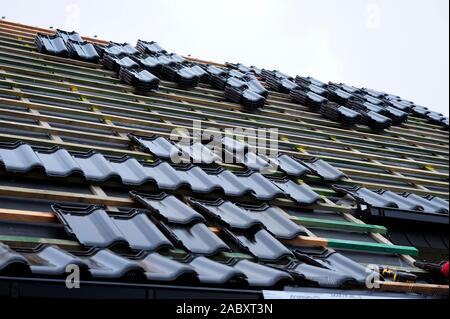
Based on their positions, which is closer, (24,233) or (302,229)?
(24,233)

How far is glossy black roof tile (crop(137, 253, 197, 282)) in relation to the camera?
12.0 feet

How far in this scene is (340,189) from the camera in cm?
664

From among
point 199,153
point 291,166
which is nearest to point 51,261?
point 199,153

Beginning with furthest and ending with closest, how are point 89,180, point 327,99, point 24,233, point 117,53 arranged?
point 327,99, point 117,53, point 89,180, point 24,233

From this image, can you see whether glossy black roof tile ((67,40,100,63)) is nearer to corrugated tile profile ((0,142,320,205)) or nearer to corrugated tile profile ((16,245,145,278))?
corrugated tile profile ((0,142,320,205))

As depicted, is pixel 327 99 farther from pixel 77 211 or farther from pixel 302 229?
pixel 77 211

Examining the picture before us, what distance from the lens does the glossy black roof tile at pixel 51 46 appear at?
895 cm

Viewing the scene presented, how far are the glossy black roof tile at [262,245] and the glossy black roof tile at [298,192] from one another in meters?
1.05

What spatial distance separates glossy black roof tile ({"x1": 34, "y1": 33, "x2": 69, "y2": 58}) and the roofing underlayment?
0.03 meters

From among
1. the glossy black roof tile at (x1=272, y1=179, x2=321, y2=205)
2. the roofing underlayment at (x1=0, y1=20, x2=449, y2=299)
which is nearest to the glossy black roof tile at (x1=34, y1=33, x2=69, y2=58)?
the roofing underlayment at (x1=0, y1=20, x2=449, y2=299)

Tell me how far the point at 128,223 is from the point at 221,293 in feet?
3.51

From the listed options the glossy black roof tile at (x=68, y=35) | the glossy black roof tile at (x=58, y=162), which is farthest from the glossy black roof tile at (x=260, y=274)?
the glossy black roof tile at (x=68, y=35)

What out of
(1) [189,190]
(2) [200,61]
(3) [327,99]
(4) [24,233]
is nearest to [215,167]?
(1) [189,190]

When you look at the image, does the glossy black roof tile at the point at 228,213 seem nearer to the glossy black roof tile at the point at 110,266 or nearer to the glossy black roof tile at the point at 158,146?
the glossy black roof tile at the point at 158,146
